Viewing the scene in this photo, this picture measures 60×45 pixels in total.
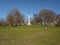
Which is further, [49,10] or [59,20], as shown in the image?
[59,20]

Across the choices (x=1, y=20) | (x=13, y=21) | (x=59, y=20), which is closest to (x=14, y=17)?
(x=13, y=21)

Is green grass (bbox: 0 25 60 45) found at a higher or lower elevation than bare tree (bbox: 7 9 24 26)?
lower

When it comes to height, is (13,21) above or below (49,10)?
below

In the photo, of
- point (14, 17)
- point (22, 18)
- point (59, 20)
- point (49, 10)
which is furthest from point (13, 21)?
point (59, 20)

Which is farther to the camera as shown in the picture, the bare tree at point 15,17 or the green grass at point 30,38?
the bare tree at point 15,17

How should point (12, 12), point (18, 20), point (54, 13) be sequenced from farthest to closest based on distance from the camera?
point (54, 13) < point (18, 20) < point (12, 12)

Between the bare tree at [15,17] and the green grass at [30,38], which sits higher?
the bare tree at [15,17]

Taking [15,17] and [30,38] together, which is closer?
[30,38]

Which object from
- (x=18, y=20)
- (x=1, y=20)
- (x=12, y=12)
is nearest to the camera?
(x=12, y=12)

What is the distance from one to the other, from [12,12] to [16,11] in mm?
2930

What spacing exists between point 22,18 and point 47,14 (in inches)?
532

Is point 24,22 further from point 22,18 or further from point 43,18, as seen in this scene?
point 43,18

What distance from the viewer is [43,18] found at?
290ft

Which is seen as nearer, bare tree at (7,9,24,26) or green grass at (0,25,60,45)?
green grass at (0,25,60,45)
